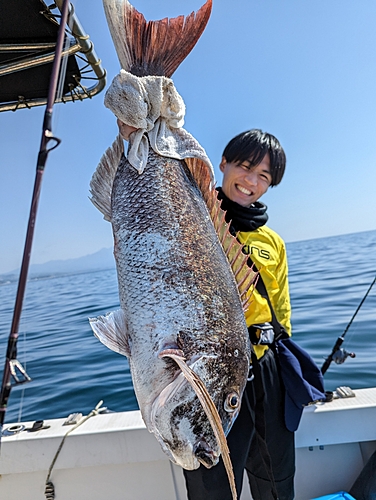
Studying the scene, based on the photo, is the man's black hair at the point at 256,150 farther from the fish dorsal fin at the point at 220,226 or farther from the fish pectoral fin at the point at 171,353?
the fish pectoral fin at the point at 171,353

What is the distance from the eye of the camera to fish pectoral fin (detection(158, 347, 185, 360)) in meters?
1.32

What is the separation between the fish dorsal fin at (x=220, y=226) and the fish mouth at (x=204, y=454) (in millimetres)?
611

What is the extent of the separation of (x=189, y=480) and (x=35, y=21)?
3.22 meters

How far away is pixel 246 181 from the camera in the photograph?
7.48 ft

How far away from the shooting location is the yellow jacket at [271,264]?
226 centimetres

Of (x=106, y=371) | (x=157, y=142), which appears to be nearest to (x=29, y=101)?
(x=157, y=142)

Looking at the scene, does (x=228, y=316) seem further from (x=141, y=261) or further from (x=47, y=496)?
(x=47, y=496)

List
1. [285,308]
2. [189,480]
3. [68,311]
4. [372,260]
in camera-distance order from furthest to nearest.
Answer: [372,260], [68,311], [285,308], [189,480]

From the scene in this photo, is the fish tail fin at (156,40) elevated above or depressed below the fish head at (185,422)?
above

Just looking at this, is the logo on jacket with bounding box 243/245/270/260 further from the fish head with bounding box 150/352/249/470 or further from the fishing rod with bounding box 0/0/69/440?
the fishing rod with bounding box 0/0/69/440

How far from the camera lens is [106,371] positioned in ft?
16.6

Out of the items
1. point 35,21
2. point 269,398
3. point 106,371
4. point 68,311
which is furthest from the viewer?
point 68,311

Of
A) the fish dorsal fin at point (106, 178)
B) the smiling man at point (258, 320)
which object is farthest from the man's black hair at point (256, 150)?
the fish dorsal fin at point (106, 178)

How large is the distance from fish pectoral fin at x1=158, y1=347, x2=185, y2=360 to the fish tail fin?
1.13 metres
